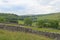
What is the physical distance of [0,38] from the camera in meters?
14.0

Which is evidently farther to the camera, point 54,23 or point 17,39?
point 54,23

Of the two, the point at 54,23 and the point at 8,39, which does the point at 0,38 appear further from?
the point at 54,23

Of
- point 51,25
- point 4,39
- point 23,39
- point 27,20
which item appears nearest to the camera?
point 4,39

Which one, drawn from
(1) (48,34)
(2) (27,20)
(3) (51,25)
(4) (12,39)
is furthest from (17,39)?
(2) (27,20)

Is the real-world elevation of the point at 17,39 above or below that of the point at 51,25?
above

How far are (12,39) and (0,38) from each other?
0.91 metres

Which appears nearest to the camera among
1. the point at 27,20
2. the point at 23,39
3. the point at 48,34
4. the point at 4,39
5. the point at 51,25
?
the point at 4,39

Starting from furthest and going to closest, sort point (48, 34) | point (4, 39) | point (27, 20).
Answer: point (27, 20) < point (48, 34) < point (4, 39)

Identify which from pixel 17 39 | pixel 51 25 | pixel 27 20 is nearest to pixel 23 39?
pixel 17 39

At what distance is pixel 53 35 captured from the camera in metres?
24.2

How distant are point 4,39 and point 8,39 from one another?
0.33 meters

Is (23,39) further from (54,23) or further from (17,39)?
(54,23)

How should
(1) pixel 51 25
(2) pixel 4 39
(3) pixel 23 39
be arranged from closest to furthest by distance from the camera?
(2) pixel 4 39 → (3) pixel 23 39 → (1) pixel 51 25

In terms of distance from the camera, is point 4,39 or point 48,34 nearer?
point 4,39
